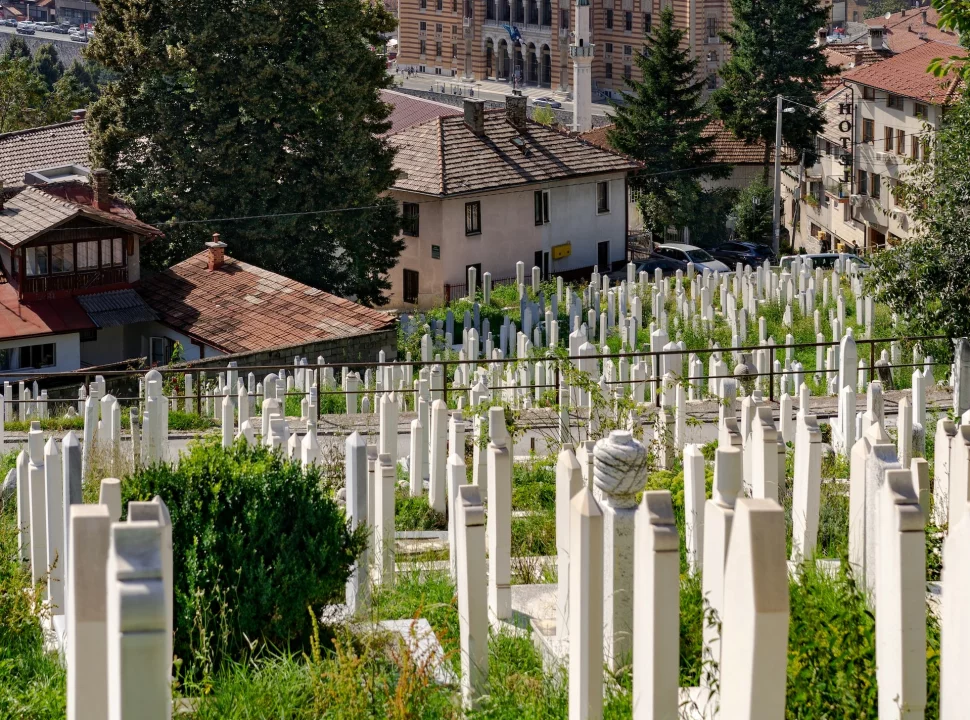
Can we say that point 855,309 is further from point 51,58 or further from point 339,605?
point 51,58

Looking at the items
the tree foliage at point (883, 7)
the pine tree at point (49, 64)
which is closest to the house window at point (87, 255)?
the pine tree at point (49, 64)

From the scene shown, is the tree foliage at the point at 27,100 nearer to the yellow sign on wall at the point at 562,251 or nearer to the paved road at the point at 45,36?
the yellow sign on wall at the point at 562,251

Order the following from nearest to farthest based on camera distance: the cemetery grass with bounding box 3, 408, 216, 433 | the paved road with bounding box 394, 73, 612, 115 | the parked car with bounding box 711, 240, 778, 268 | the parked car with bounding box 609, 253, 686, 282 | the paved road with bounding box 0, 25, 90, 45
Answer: the cemetery grass with bounding box 3, 408, 216, 433
the parked car with bounding box 609, 253, 686, 282
the parked car with bounding box 711, 240, 778, 268
the paved road with bounding box 394, 73, 612, 115
the paved road with bounding box 0, 25, 90, 45

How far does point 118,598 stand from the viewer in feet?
11.9

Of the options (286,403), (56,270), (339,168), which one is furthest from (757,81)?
(286,403)

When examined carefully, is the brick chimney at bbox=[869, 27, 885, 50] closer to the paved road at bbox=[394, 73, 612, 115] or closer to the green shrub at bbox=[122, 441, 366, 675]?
the paved road at bbox=[394, 73, 612, 115]

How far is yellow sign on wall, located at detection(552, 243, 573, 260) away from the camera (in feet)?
154

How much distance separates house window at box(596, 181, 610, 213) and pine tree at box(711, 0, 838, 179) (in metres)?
14.6

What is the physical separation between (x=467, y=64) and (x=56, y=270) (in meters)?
103

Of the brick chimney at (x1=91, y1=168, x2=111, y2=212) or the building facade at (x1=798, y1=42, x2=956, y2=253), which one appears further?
the building facade at (x1=798, y1=42, x2=956, y2=253)

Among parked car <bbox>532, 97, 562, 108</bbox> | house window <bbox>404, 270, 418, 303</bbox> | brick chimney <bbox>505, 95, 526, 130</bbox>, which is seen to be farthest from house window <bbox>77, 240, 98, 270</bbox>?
parked car <bbox>532, 97, 562, 108</bbox>

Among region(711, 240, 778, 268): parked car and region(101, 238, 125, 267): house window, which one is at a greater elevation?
region(711, 240, 778, 268): parked car

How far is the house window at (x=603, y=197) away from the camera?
157 ft

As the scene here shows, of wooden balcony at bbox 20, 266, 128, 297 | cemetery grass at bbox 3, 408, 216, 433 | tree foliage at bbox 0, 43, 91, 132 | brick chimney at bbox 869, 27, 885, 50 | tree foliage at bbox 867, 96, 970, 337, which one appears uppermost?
brick chimney at bbox 869, 27, 885, 50
